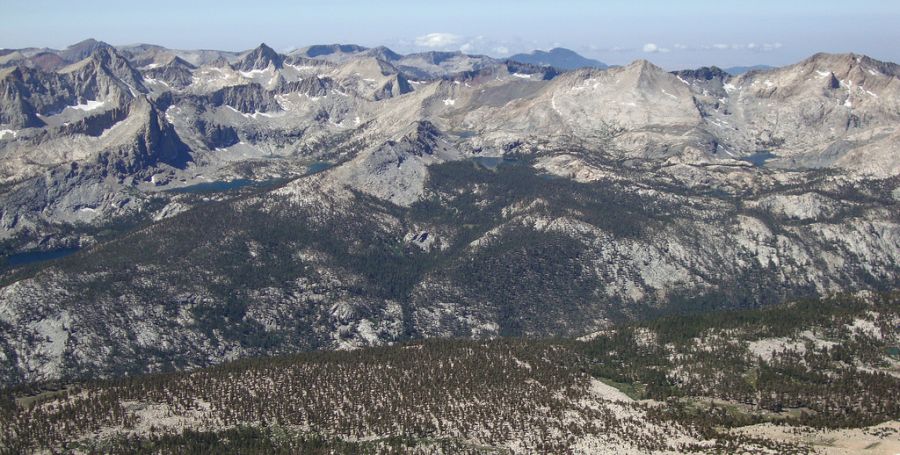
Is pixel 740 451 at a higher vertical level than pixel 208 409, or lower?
higher

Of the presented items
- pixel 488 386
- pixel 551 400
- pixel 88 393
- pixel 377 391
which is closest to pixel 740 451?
pixel 551 400

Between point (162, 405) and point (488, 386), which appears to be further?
point (488, 386)

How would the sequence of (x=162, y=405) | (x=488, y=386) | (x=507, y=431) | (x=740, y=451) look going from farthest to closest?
(x=488, y=386) < (x=162, y=405) < (x=507, y=431) < (x=740, y=451)

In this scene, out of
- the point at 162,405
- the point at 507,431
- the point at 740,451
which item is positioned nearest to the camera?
the point at 740,451

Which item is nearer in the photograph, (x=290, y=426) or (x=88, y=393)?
(x=290, y=426)

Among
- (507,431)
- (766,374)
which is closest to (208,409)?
(507,431)

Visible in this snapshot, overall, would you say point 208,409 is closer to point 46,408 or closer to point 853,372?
point 46,408

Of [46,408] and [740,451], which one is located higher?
[740,451]

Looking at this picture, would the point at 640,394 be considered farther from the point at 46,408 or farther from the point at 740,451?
the point at 46,408

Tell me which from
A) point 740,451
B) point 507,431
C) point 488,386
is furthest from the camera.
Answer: point 488,386
